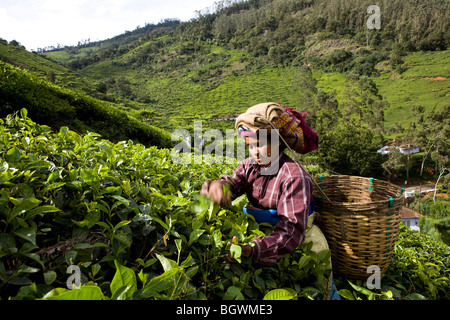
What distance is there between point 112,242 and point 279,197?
0.92 metres

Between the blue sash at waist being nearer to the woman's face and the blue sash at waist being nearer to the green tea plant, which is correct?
the green tea plant

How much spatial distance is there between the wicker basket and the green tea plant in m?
0.38

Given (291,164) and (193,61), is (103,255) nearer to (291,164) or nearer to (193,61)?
(291,164)

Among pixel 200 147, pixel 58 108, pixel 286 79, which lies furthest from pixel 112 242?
pixel 286 79

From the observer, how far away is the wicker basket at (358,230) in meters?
1.52

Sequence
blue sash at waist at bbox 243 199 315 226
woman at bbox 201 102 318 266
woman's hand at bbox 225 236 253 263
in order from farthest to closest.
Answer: blue sash at waist at bbox 243 199 315 226, woman at bbox 201 102 318 266, woman's hand at bbox 225 236 253 263

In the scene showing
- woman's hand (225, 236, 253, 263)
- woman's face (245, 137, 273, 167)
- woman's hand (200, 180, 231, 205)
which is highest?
woman's face (245, 137, 273, 167)

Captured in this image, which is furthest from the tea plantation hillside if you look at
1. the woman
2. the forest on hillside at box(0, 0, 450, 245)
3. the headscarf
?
the forest on hillside at box(0, 0, 450, 245)

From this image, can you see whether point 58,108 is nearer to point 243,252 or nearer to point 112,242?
point 112,242

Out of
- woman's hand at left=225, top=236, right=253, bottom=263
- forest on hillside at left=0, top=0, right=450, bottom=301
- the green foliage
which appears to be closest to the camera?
forest on hillside at left=0, top=0, right=450, bottom=301

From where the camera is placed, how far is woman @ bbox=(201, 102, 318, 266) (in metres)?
1.27

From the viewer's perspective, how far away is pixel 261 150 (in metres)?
1.56

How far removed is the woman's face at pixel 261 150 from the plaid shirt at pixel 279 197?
0.05 metres
